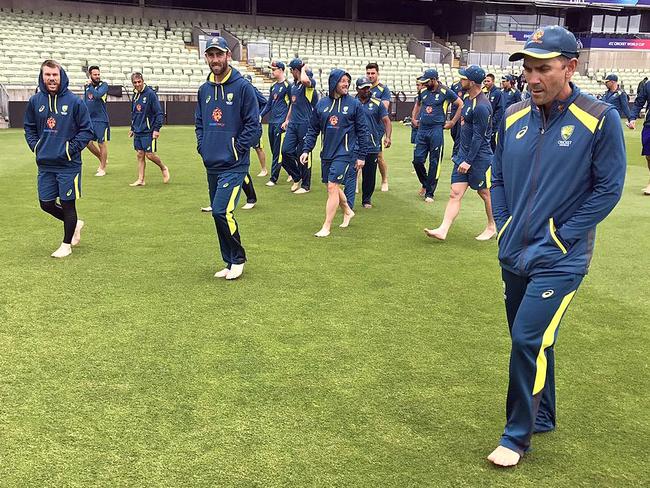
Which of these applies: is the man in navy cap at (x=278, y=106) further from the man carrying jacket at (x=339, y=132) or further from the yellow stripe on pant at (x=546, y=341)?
the yellow stripe on pant at (x=546, y=341)

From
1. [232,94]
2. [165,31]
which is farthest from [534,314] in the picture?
[165,31]

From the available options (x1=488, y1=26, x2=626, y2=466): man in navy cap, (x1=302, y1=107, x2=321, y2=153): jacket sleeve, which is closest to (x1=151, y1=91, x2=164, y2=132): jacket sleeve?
(x1=302, y1=107, x2=321, y2=153): jacket sleeve

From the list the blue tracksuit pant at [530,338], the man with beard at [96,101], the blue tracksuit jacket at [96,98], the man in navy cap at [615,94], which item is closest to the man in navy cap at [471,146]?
the blue tracksuit pant at [530,338]

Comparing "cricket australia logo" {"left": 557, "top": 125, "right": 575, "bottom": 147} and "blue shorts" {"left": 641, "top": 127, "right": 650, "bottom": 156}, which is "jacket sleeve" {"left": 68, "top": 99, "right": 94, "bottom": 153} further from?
"blue shorts" {"left": 641, "top": 127, "right": 650, "bottom": 156}

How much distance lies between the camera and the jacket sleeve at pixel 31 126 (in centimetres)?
645

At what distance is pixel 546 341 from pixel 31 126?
5.65 metres

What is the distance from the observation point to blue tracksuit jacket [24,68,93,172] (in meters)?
6.41

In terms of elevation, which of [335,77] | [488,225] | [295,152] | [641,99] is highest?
[335,77]

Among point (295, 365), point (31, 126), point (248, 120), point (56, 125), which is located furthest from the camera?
point (31, 126)

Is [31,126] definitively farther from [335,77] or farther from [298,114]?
[298,114]

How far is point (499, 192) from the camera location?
10.6 feet

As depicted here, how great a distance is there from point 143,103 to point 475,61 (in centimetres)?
2960

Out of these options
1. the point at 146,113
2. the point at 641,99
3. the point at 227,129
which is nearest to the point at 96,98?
the point at 146,113

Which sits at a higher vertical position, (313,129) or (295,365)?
(313,129)
